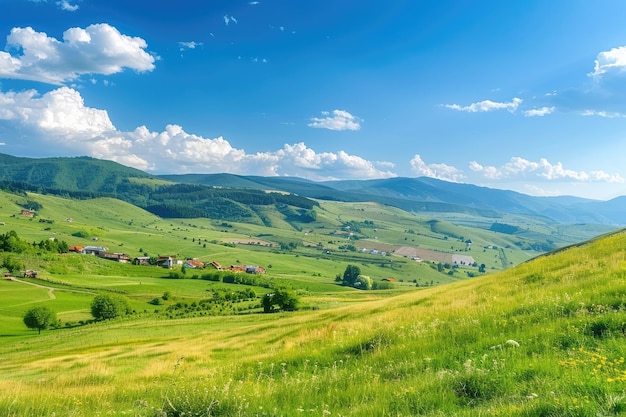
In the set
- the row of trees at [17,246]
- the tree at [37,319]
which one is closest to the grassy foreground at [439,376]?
the tree at [37,319]

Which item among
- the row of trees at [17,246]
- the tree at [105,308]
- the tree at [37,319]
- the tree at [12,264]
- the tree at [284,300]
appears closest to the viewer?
the tree at [37,319]

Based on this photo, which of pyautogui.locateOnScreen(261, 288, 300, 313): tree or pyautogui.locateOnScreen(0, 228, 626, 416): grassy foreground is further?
pyautogui.locateOnScreen(261, 288, 300, 313): tree

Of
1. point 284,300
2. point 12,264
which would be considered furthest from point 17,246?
point 284,300

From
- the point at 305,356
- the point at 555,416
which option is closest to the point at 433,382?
the point at 555,416

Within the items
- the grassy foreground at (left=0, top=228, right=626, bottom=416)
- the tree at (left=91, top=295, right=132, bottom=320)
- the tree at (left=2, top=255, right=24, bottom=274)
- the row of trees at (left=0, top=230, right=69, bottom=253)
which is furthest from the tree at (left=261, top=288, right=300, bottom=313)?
the row of trees at (left=0, top=230, right=69, bottom=253)

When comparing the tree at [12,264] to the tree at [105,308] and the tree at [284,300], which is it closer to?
the tree at [105,308]

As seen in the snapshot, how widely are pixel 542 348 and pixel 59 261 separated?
7605 inches

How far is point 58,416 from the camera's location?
9570 mm

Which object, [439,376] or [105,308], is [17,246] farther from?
[439,376]

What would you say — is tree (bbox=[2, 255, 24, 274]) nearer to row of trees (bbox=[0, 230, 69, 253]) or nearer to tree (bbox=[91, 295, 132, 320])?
row of trees (bbox=[0, 230, 69, 253])

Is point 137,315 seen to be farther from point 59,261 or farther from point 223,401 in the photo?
point 223,401

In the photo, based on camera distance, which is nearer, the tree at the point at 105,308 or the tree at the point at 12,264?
the tree at the point at 105,308

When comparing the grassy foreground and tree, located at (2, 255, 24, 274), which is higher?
the grassy foreground

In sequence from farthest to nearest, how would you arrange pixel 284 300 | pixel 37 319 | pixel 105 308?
pixel 105 308
pixel 284 300
pixel 37 319
